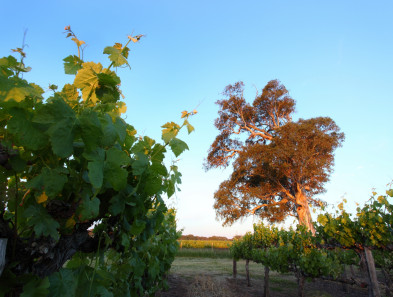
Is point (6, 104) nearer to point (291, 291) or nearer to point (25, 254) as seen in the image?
point (25, 254)

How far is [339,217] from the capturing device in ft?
22.5

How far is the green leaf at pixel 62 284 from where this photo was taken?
1021mm

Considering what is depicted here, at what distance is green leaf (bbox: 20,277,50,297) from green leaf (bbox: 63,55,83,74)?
95 cm

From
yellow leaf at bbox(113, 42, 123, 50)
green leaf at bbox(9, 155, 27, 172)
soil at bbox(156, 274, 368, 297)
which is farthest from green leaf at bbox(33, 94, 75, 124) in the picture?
soil at bbox(156, 274, 368, 297)

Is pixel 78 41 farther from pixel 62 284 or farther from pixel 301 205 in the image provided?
pixel 301 205

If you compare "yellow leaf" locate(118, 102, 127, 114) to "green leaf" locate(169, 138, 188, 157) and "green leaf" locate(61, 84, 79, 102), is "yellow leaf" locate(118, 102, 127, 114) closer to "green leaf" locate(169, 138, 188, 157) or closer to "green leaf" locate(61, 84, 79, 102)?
"green leaf" locate(61, 84, 79, 102)

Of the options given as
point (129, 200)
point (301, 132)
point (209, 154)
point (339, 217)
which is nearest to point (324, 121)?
point (301, 132)

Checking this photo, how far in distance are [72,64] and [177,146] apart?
0.69m

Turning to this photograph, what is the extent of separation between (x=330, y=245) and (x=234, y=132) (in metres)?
16.7

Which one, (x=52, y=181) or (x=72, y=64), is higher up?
(x=72, y=64)

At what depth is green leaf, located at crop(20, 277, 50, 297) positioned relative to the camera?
0.93 m

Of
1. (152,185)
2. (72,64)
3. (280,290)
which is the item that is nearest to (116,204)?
(152,185)

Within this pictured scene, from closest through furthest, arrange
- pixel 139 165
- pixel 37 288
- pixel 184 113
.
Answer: pixel 37 288 → pixel 139 165 → pixel 184 113

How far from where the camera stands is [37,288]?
0.94 m
